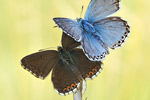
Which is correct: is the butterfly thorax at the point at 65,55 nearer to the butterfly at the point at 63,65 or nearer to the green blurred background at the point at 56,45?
the butterfly at the point at 63,65

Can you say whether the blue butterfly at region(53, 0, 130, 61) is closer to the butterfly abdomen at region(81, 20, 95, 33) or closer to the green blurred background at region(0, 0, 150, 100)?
the butterfly abdomen at region(81, 20, 95, 33)

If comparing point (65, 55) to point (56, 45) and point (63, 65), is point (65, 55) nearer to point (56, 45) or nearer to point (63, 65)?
point (63, 65)

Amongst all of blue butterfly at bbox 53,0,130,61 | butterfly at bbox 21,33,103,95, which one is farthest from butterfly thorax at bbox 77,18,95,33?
butterfly at bbox 21,33,103,95

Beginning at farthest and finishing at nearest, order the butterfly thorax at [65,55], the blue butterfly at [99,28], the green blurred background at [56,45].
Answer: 1. the green blurred background at [56,45]
2. the butterfly thorax at [65,55]
3. the blue butterfly at [99,28]

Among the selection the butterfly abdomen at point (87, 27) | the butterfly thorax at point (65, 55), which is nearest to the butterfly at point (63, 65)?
the butterfly thorax at point (65, 55)
